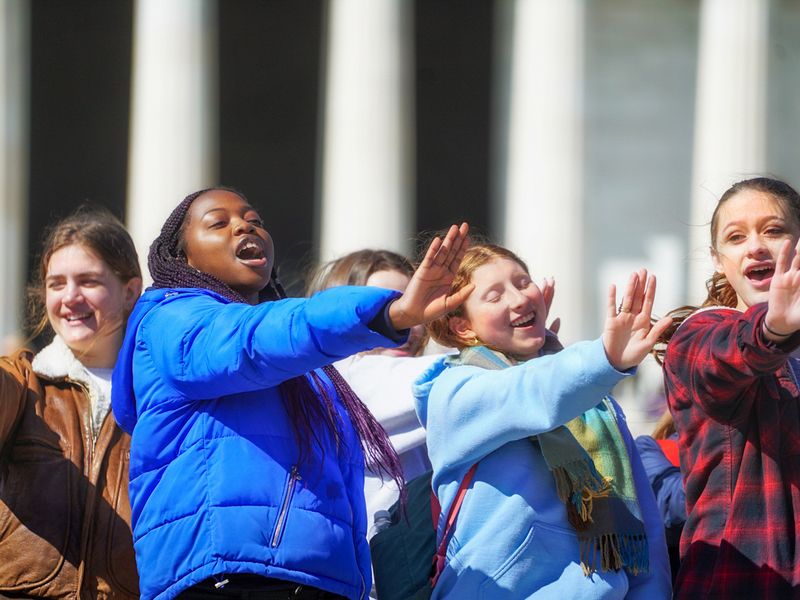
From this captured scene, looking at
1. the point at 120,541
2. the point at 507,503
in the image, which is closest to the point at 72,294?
the point at 120,541

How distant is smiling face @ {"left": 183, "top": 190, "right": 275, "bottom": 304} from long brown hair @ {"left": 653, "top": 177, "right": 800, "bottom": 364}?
7.64 ft

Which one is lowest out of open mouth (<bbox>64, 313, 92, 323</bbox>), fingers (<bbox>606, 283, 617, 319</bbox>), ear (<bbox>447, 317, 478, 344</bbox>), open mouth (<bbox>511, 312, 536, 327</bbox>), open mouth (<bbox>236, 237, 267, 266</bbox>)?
open mouth (<bbox>64, 313, 92, 323</bbox>)

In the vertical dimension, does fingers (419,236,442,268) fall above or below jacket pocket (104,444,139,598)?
above

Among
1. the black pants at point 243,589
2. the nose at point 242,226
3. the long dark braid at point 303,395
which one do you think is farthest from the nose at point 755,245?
the black pants at point 243,589

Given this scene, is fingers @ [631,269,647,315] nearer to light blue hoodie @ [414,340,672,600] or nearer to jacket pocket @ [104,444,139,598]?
light blue hoodie @ [414,340,672,600]

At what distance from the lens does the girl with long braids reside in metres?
6.43

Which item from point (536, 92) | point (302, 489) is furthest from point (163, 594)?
point (536, 92)

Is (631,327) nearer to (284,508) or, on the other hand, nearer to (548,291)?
(284,508)

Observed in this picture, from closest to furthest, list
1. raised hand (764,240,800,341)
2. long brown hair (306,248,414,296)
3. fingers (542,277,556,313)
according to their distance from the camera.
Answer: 1. raised hand (764,240,800,341)
2. fingers (542,277,556,313)
3. long brown hair (306,248,414,296)

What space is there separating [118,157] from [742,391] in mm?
45599

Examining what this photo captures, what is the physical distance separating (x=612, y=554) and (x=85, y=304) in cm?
383

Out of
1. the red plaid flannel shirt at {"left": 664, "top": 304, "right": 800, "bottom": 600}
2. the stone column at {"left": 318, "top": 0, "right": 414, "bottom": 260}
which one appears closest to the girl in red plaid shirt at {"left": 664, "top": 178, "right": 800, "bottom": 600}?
the red plaid flannel shirt at {"left": 664, "top": 304, "right": 800, "bottom": 600}

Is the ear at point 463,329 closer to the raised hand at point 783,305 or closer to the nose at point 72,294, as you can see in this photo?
the raised hand at point 783,305

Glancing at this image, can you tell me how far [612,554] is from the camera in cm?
757
